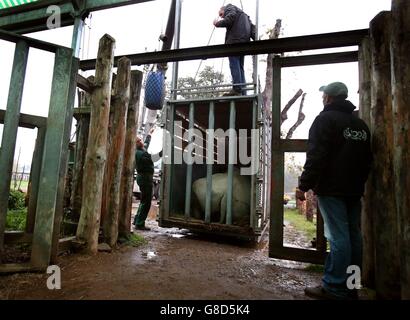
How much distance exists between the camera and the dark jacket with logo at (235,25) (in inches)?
228

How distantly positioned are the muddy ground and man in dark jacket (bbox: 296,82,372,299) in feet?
1.59

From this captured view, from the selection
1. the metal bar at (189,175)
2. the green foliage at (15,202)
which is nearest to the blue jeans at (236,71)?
the metal bar at (189,175)

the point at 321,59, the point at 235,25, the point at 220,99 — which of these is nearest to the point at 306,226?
the point at 220,99

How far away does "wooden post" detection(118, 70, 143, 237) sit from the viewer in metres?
4.45

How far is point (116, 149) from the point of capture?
163 inches

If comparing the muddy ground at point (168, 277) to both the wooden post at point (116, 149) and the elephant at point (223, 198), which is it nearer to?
the wooden post at point (116, 149)

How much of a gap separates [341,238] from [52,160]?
3.12m

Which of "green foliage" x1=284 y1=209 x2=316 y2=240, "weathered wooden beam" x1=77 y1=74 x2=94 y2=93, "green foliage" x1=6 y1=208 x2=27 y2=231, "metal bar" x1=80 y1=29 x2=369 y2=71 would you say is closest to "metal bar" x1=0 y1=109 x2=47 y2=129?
"weathered wooden beam" x1=77 y1=74 x2=94 y2=93

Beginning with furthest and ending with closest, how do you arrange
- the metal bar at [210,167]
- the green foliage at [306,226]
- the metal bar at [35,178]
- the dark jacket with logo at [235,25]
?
the green foliage at [306,226] → the dark jacket with logo at [235,25] → the metal bar at [210,167] → the metal bar at [35,178]

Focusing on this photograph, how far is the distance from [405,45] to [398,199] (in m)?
1.21

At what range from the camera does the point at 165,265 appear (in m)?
3.41

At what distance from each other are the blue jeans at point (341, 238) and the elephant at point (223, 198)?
2.74 meters
